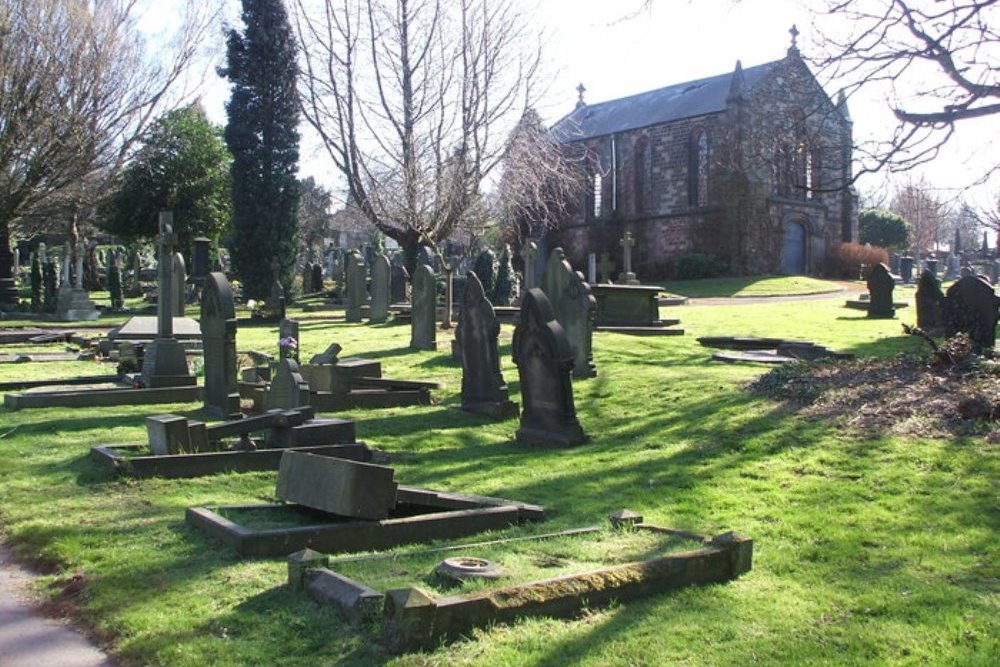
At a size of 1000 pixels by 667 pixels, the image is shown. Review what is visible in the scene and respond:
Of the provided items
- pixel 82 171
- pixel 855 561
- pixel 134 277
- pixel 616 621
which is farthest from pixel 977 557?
pixel 134 277

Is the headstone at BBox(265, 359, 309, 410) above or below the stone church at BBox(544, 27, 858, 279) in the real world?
below

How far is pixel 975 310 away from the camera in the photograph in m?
13.0

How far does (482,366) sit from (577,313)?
2971 millimetres

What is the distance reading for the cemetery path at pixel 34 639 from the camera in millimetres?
4434

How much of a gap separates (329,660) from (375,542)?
173cm

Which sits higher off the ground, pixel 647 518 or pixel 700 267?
pixel 700 267

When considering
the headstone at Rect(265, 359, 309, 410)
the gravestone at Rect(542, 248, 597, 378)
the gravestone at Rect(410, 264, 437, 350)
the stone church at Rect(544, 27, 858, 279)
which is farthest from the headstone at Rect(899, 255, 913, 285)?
the headstone at Rect(265, 359, 309, 410)

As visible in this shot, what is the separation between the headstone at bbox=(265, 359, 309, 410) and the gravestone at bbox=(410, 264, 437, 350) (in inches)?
290

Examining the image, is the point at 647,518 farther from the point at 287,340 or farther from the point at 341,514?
the point at 287,340

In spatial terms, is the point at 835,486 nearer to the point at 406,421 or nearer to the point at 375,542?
the point at 375,542

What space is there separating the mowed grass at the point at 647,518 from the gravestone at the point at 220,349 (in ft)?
2.87

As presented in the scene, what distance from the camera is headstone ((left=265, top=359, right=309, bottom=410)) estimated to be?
31.9ft

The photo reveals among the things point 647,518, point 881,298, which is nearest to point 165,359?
point 647,518

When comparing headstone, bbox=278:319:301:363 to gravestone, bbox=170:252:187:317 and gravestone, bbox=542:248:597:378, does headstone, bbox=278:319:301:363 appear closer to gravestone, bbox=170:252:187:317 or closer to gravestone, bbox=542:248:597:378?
gravestone, bbox=542:248:597:378
